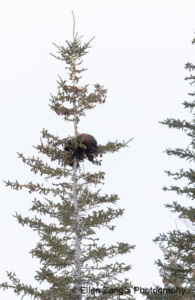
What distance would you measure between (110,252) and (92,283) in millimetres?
1386

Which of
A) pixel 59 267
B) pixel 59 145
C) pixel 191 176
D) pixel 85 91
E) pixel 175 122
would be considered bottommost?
pixel 59 267

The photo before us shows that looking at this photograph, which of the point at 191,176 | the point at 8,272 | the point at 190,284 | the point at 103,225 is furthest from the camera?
the point at 191,176

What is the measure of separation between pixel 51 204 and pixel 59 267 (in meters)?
2.47

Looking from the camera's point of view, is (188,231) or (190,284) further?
(188,231)

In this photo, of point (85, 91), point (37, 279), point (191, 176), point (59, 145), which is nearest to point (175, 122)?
point (191, 176)

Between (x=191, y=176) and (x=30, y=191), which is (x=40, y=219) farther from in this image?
(x=191, y=176)

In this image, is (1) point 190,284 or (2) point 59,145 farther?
(2) point 59,145

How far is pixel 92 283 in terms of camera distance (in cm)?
1493

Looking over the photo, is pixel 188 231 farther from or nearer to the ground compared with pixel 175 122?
nearer to the ground

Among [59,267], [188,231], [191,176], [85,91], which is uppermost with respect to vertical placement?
[85,91]

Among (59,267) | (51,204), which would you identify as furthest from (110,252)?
(51,204)

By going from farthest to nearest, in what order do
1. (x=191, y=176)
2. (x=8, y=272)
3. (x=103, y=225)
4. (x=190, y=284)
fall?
(x=191, y=176) < (x=103, y=225) < (x=8, y=272) < (x=190, y=284)

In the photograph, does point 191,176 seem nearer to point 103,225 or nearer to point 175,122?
point 175,122

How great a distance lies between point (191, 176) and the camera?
16734 mm
